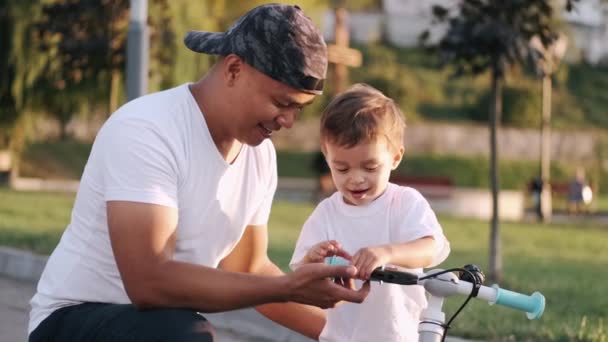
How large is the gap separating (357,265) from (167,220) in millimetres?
527

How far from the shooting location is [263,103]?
3396mm

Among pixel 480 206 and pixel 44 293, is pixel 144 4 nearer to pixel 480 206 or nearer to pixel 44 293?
pixel 44 293

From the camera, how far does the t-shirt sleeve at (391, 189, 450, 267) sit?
375 centimetres

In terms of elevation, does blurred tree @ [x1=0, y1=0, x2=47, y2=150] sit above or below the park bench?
above

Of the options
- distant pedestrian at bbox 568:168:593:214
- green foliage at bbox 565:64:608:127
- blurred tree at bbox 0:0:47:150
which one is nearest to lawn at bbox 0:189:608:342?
blurred tree at bbox 0:0:47:150

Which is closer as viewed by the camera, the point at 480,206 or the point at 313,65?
the point at 313,65

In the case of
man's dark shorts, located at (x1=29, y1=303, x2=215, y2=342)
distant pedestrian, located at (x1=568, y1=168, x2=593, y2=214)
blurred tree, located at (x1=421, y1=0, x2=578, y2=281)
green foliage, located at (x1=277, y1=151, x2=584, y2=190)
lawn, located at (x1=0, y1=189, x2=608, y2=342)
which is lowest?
green foliage, located at (x1=277, y1=151, x2=584, y2=190)

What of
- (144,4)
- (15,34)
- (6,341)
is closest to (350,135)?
(6,341)

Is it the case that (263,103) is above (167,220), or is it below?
above

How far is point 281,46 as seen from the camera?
11.0 ft

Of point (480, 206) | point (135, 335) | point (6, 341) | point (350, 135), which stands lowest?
point (480, 206)

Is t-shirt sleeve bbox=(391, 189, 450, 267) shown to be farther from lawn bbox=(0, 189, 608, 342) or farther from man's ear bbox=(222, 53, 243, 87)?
lawn bbox=(0, 189, 608, 342)

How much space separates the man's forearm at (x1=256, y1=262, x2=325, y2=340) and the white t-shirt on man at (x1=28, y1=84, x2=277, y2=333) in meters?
0.34

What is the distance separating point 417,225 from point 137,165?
92 cm
